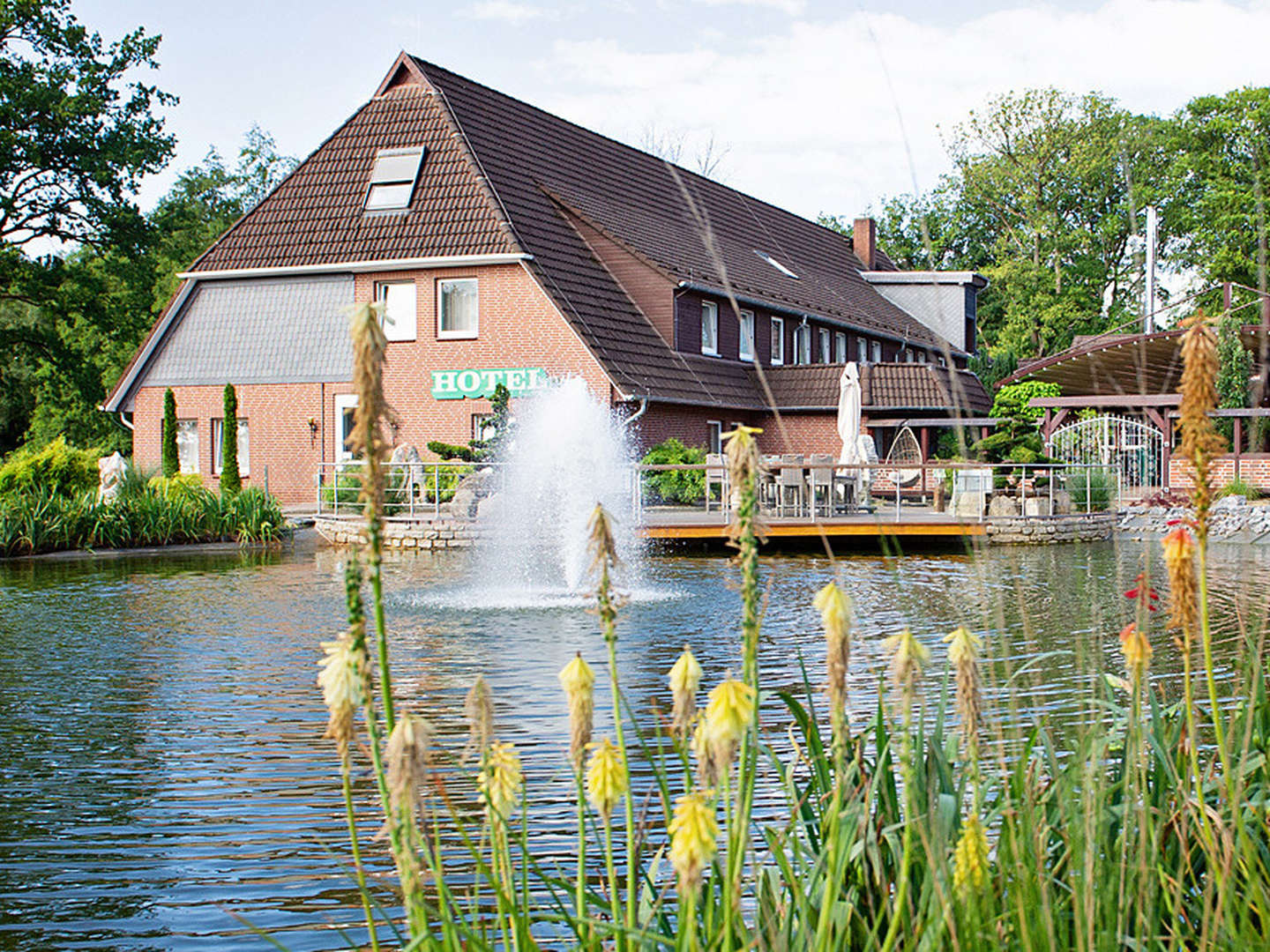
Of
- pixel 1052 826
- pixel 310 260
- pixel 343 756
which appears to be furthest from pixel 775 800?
pixel 310 260

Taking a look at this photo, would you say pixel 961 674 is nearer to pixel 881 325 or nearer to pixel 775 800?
pixel 775 800

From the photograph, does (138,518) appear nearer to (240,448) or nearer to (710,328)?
(240,448)

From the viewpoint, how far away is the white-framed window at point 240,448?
107ft

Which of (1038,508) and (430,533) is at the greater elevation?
(1038,508)

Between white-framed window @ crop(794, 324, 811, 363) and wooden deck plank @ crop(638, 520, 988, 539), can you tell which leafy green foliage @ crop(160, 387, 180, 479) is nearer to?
wooden deck plank @ crop(638, 520, 988, 539)

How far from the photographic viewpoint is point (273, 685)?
983 cm

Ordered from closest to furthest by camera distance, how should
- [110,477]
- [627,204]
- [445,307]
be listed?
[110,477] → [445,307] → [627,204]

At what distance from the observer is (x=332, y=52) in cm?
700

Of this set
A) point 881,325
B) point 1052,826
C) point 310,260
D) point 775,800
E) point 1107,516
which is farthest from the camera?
point 881,325

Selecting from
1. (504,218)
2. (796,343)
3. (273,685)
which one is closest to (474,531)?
(504,218)

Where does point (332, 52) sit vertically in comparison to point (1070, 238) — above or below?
below

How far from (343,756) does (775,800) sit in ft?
15.3

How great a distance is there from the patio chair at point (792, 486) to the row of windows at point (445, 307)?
8925 mm

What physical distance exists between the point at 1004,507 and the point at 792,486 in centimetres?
347
